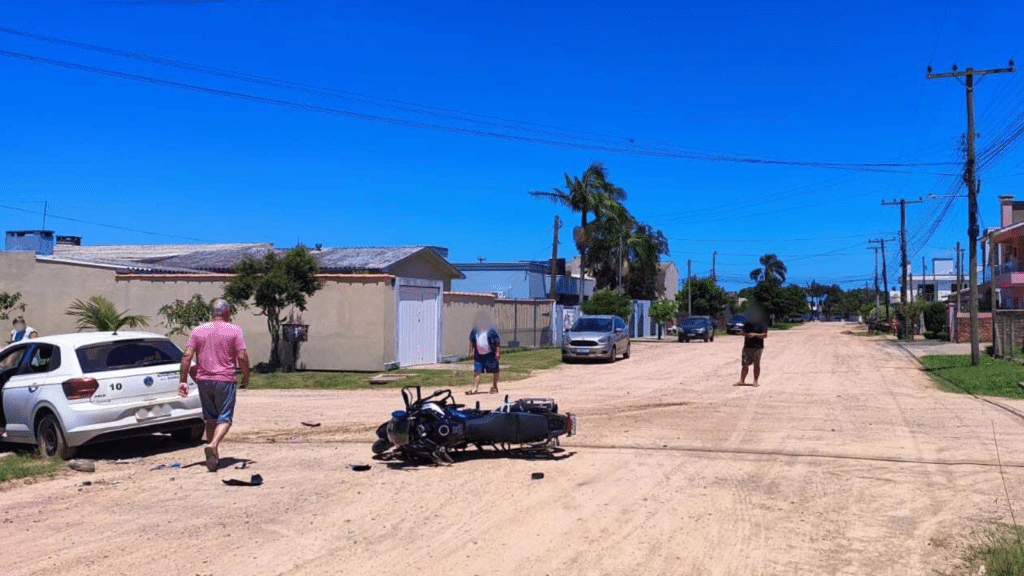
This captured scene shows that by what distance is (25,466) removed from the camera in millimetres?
9359

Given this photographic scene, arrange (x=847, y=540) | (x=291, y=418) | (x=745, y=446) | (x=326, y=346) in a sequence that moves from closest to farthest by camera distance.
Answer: (x=847, y=540) → (x=745, y=446) → (x=291, y=418) → (x=326, y=346)

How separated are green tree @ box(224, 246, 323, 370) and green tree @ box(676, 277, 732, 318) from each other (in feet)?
195

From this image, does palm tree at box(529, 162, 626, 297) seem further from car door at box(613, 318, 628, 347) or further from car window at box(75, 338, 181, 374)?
car window at box(75, 338, 181, 374)

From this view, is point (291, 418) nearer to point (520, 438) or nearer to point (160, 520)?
point (520, 438)

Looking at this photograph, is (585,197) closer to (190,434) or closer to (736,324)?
(736,324)

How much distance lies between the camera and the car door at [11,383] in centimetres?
1031

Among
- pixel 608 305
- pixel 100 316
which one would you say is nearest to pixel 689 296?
pixel 608 305

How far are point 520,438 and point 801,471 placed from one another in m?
3.03

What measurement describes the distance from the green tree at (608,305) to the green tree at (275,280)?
2224 centimetres

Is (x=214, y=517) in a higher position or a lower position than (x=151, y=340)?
lower

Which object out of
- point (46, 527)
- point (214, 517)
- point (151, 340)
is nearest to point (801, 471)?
point (214, 517)

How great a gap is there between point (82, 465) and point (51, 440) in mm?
1071

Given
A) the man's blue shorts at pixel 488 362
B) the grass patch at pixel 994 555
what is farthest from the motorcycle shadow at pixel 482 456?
the man's blue shorts at pixel 488 362

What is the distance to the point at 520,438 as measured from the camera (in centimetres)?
923
